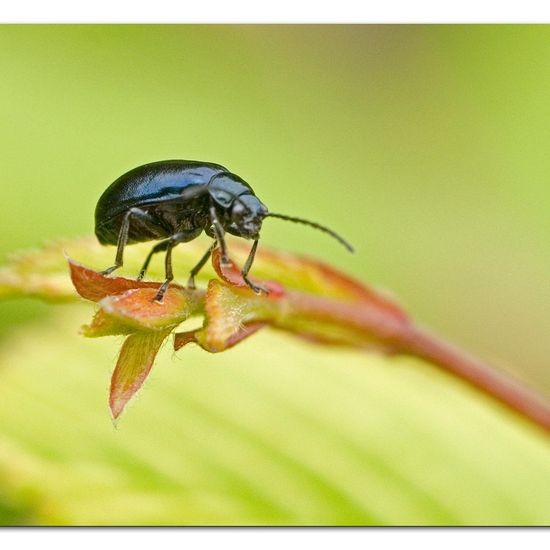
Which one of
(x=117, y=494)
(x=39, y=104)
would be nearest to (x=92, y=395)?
(x=117, y=494)

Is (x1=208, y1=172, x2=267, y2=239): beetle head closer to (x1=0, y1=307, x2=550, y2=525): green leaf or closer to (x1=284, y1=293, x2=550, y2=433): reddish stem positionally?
(x1=284, y1=293, x2=550, y2=433): reddish stem

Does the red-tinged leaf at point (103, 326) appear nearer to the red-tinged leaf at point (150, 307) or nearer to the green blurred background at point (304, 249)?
the red-tinged leaf at point (150, 307)
